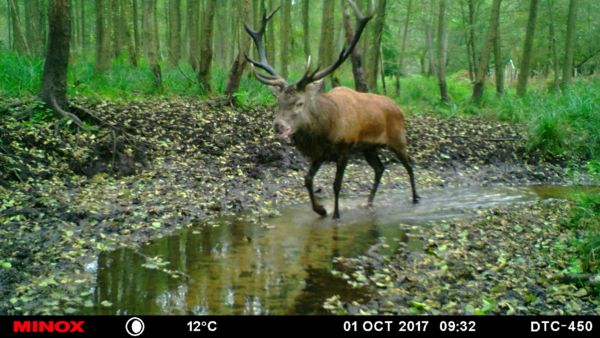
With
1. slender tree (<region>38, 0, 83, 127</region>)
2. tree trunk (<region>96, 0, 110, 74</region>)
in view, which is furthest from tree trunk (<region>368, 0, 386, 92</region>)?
slender tree (<region>38, 0, 83, 127</region>)

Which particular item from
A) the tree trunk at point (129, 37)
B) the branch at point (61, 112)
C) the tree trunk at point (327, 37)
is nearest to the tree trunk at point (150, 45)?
the tree trunk at point (129, 37)

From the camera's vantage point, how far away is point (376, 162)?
9.49m

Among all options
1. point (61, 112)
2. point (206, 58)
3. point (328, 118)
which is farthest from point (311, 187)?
point (206, 58)

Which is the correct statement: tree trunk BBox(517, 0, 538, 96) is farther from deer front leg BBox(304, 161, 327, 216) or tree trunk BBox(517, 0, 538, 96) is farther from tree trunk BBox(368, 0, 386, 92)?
deer front leg BBox(304, 161, 327, 216)

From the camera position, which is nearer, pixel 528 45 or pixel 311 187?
pixel 311 187

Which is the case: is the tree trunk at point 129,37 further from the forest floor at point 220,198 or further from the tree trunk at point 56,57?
the tree trunk at point 56,57

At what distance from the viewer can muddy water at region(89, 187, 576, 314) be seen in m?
4.84

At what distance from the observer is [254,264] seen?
5902 millimetres

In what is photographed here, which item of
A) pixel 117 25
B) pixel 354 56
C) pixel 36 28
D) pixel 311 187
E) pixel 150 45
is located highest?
pixel 117 25
